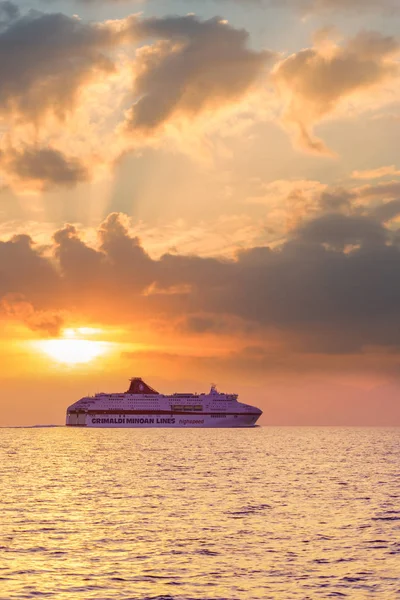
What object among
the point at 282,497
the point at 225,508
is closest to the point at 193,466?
the point at 282,497

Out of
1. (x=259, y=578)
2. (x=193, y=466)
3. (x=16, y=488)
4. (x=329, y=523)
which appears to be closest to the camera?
(x=259, y=578)

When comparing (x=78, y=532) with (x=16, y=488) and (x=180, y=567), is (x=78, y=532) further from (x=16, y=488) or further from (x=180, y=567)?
(x=16, y=488)

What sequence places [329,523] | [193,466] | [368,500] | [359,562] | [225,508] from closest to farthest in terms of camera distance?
[359,562]
[329,523]
[225,508]
[368,500]
[193,466]

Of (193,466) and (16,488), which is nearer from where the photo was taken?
(16,488)

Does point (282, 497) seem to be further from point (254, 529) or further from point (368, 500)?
point (254, 529)

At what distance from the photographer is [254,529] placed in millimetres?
51625

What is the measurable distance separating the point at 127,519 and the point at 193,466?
62.7m

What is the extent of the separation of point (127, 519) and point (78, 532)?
23.4 ft

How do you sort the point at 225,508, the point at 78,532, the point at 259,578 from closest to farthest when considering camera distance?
the point at 259,578, the point at 78,532, the point at 225,508

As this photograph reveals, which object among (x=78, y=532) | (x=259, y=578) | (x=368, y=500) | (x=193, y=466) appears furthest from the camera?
(x=193, y=466)

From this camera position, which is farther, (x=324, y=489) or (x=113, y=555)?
(x=324, y=489)

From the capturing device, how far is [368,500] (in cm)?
7119

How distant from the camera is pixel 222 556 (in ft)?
137

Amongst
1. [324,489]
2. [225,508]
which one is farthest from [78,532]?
Answer: [324,489]
